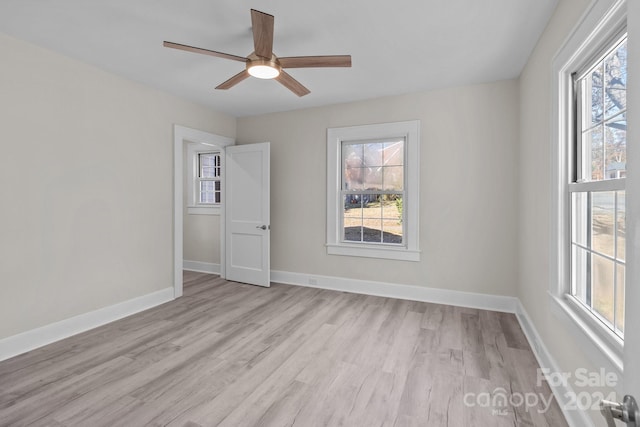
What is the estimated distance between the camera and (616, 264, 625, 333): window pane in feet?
4.54

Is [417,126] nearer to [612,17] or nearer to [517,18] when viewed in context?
[517,18]

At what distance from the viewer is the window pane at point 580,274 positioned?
182 cm

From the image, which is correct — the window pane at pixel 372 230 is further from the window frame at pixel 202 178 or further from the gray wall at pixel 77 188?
the window frame at pixel 202 178

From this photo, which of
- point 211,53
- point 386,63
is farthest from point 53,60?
point 386,63

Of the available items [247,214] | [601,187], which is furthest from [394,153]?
[601,187]

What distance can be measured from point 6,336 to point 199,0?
2991mm

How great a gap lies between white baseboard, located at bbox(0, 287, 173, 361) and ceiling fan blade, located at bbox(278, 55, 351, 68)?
3.00m

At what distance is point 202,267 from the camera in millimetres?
5500

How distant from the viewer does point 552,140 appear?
2100 millimetres

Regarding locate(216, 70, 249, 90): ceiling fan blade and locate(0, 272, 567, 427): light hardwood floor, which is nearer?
locate(0, 272, 567, 427): light hardwood floor

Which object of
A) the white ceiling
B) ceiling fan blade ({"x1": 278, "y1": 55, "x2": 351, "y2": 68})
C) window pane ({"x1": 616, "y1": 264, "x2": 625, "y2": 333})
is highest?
the white ceiling

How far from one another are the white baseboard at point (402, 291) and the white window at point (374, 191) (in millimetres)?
394

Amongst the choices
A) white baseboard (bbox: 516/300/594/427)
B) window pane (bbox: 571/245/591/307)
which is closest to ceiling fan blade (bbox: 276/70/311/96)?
window pane (bbox: 571/245/591/307)

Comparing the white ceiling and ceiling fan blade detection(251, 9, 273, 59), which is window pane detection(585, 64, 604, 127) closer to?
the white ceiling
